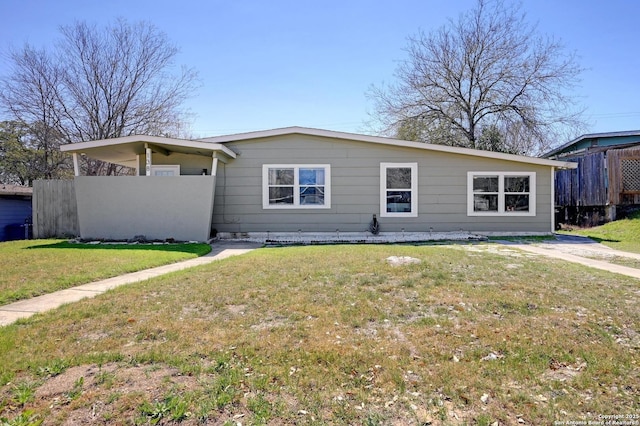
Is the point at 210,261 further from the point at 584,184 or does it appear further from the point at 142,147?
the point at 584,184

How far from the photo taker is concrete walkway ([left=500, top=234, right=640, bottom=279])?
6623mm

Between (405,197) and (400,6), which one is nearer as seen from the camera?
(405,197)

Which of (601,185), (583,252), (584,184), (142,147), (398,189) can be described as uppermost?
(142,147)

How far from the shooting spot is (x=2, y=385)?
244 cm

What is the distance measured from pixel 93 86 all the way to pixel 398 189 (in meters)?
16.7

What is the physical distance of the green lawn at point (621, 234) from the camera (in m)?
10.0

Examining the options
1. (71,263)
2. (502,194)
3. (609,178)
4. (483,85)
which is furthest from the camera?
(483,85)

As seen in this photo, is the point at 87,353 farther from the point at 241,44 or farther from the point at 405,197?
the point at 241,44

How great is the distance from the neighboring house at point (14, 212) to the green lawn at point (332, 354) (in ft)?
50.1

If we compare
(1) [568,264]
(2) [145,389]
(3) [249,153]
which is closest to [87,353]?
(2) [145,389]

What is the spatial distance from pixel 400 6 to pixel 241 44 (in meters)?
6.31

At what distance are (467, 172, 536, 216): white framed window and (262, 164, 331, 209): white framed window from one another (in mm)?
4737

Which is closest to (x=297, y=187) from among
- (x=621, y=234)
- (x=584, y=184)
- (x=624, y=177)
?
(x=621, y=234)

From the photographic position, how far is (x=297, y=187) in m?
12.0
